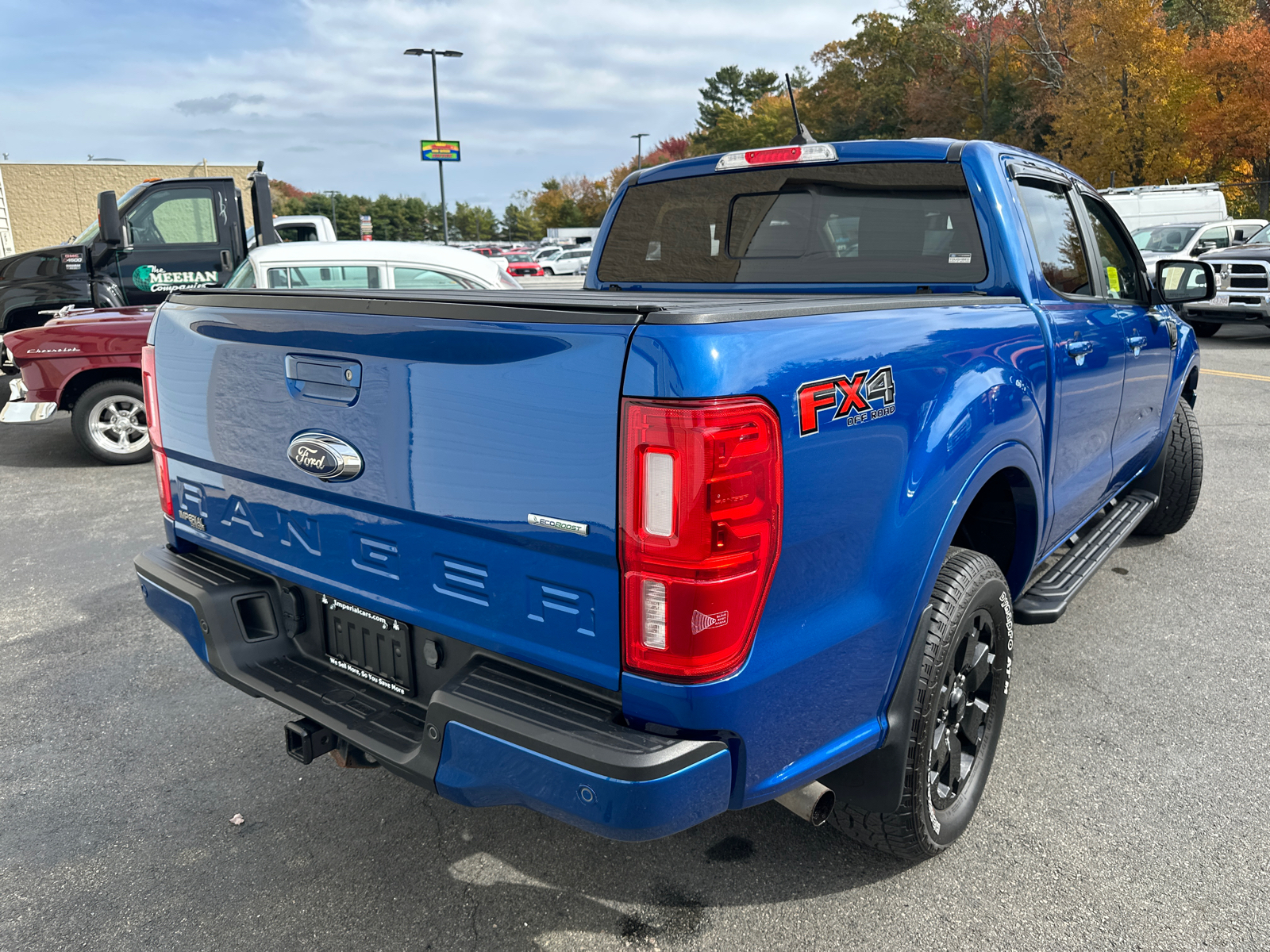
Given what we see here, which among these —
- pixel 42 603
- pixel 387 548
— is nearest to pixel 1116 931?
pixel 387 548

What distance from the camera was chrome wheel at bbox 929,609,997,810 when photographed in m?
2.52

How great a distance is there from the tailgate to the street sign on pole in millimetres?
33969

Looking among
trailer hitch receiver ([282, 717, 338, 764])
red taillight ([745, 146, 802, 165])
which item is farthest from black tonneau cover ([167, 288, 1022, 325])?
red taillight ([745, 146, 802, 165])

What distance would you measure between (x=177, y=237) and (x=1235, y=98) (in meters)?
33.7

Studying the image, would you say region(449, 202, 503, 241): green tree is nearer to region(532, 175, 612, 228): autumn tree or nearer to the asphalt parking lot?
region(532, 175, 612, 228): autumn tree

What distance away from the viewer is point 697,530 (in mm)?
1687

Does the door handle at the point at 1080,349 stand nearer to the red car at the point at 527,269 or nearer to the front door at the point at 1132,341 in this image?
the front door at the point at 1132,341

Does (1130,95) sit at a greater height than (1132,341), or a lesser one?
greater

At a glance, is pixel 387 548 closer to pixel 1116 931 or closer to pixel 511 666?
pixel 511 666

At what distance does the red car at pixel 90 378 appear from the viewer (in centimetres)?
740

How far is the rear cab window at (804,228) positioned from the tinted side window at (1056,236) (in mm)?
318

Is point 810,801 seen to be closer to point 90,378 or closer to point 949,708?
point 949,708

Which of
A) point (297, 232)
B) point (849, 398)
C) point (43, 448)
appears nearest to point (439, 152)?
point (297, 232)

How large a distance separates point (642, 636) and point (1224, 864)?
1986 mm
